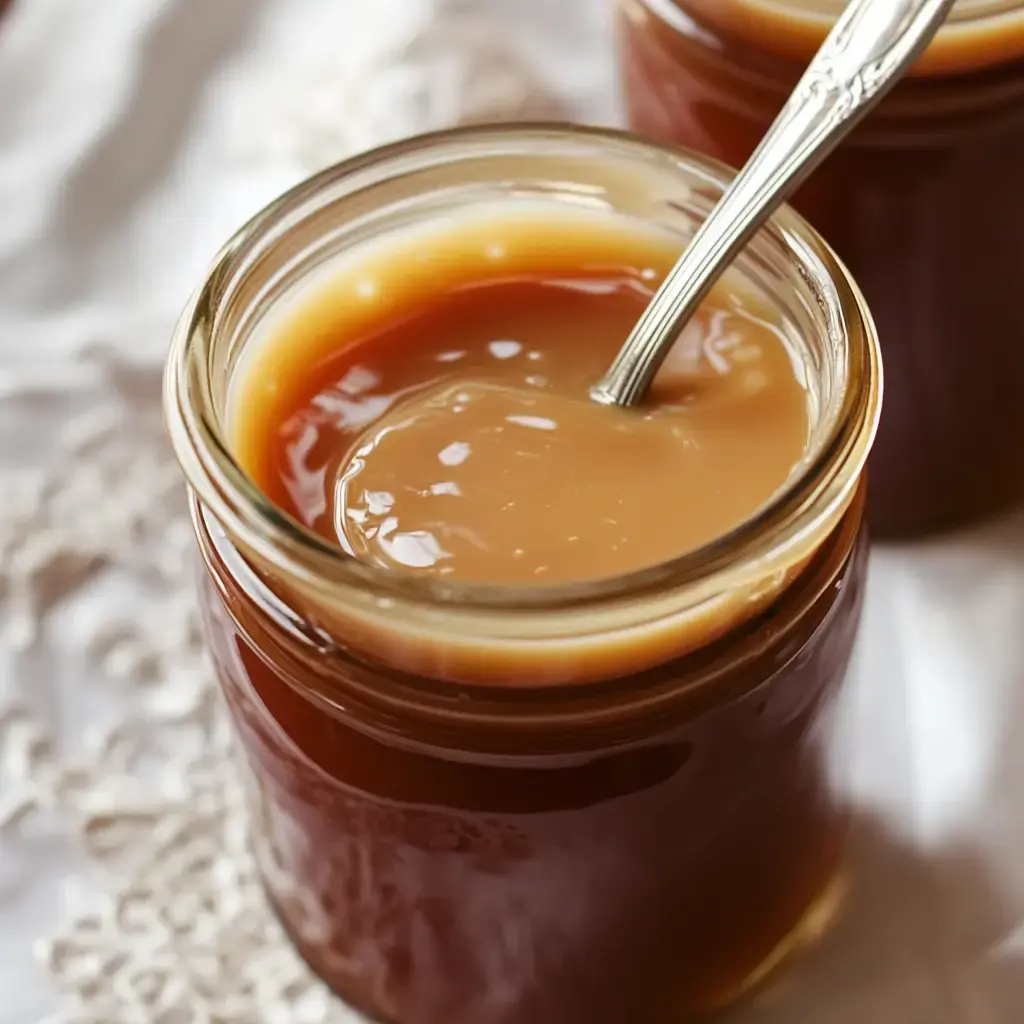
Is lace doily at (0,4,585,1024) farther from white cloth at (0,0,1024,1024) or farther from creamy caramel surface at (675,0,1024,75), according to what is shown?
creamy caramel surface at (675,0,1024,75)

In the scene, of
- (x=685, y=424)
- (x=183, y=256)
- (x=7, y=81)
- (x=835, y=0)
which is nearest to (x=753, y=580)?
(x=685, y=424)

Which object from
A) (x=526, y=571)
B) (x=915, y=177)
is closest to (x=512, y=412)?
(x=526, y=571)

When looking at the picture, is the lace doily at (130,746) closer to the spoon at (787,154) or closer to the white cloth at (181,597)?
the white cloth at (181,597)

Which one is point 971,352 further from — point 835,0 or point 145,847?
point 145,847

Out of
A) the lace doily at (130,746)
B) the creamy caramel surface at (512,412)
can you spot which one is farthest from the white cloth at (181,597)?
the creamy caramel surface at (512,412)

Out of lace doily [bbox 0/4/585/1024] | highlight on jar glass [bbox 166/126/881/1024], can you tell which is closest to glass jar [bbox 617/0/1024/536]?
highlight on jar glass [bbox 166/126/881/1024]

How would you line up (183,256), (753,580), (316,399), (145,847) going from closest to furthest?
(753,580) → (316,399) → (145,847) → (183,256)

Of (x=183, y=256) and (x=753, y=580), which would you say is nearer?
(x=753, y=580)

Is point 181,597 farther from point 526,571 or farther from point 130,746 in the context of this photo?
point 526,571
